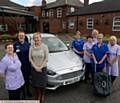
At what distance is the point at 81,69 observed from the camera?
600 cm

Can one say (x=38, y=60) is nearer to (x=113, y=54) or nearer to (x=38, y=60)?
(x=38, y=60)

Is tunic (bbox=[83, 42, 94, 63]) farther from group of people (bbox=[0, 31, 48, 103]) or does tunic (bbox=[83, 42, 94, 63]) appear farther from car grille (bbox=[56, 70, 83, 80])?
group of people (bbox=[0, 31, 48, 103])

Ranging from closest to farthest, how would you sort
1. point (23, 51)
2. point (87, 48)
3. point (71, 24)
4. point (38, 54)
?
point (38, 54)
point (23, 51)
point (87, 48)
point (71, 24)

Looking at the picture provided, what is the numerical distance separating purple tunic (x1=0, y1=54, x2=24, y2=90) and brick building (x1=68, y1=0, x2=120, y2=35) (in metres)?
24.9

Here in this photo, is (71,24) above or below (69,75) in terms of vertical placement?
above

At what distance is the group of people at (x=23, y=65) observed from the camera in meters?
4.05

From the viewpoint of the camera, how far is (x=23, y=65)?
505 centimetres

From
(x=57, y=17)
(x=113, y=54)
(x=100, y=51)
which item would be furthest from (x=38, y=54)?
(x=57, y=17)

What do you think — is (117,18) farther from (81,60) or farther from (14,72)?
(14,72)

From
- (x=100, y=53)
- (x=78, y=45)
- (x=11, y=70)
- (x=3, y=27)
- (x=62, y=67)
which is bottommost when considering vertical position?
(x=62, y=67)

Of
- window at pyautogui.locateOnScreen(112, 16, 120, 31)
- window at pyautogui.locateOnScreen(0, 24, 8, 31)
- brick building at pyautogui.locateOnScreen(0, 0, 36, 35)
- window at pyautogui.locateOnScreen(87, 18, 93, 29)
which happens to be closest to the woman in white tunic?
window at pyautogui.locateOnScreen(112, 16, 120, 31)

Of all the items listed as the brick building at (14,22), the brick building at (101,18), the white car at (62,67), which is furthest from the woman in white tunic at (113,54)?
the brick building at (14,22)

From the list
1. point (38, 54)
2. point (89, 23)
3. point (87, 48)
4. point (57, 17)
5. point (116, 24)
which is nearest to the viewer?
point (38, 54)

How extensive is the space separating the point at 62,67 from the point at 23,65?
122 centimetres
